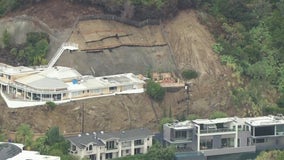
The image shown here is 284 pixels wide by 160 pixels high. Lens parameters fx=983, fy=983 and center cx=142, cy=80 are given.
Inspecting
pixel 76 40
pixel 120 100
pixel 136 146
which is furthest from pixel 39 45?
pixel 136 146

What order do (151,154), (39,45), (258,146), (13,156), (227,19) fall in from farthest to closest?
1. (227,19)
2. (39,45)
3. (258,146)
4. (151,154)
5. (13,156)

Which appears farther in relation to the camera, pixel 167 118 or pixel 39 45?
pixel 39 45

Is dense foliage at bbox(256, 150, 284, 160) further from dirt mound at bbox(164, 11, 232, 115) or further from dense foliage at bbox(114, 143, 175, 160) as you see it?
dirt mound at bbox(164, 11, 232, 115)

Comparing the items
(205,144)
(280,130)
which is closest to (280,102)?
(280,130)

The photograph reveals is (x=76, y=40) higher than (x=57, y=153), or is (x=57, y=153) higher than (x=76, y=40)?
(x=76, y=40)

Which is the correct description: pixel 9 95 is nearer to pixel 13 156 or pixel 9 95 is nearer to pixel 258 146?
pixel 13 156

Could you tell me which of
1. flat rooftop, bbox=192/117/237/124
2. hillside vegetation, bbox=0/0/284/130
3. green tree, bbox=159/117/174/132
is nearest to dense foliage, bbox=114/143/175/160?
green tree, bbox=159/117/174/132

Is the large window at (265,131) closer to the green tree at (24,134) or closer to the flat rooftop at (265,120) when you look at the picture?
the flat rooftop at (265,120)

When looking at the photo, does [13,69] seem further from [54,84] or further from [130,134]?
[130,134]

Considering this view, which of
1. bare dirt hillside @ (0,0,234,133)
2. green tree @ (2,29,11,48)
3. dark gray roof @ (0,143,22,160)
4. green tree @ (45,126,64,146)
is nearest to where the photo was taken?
dark gray roof @ (0,143,22,160)
